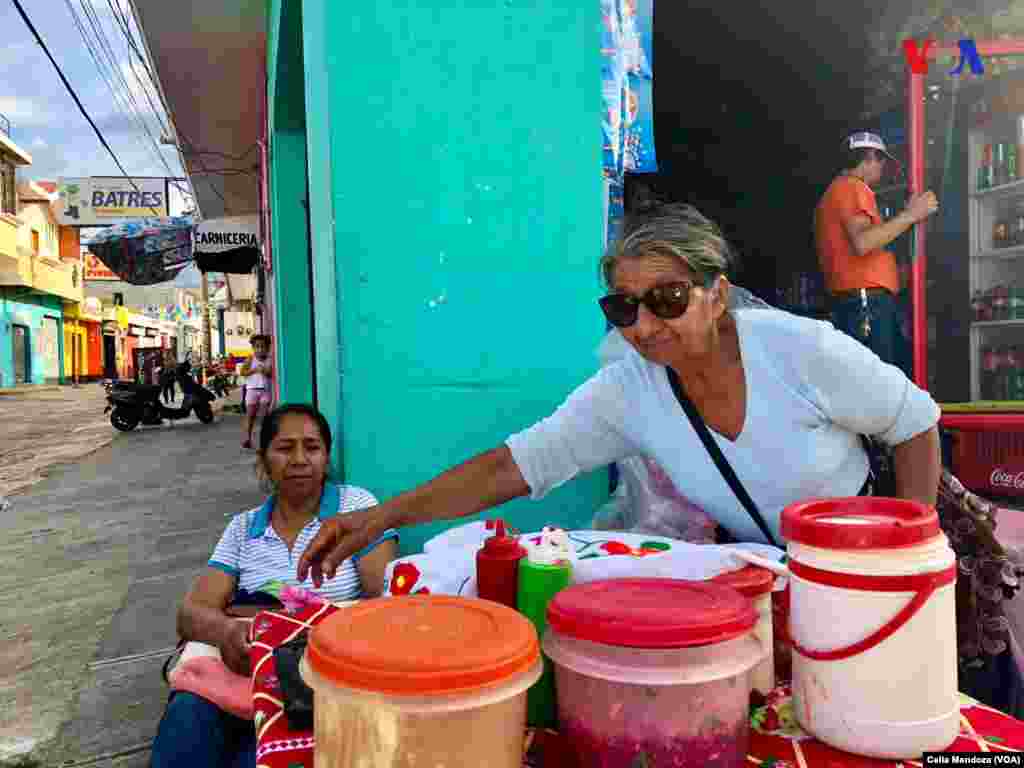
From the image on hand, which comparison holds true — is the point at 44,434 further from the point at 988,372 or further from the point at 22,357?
the point at 22,357

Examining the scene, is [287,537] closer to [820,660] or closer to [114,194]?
[820,660]

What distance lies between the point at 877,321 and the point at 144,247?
1208 cm

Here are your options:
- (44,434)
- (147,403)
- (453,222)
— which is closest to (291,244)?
(453,222)

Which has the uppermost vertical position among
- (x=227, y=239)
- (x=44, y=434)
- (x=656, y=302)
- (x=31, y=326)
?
(x=227, y=239)

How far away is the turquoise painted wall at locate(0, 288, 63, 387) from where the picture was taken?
92.3ft

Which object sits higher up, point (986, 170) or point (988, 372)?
point (986, 170)

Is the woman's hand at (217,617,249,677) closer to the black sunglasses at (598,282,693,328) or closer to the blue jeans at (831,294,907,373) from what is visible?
the black sunglasses at (598,282,693,328)

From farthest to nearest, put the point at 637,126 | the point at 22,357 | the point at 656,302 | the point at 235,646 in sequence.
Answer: the point at 22,357
the point at 637,126
the point at 235,646
the point at 656,302

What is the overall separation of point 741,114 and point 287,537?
4657 mm

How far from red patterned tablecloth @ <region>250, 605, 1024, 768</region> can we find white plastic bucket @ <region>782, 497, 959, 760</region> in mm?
21

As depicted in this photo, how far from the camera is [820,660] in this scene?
873 mm

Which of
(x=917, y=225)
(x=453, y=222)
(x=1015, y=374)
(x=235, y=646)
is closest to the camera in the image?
(x=235, y=646)

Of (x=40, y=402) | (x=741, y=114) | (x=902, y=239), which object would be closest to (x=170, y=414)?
(x=40, y=402)

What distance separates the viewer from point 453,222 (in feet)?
7.35
